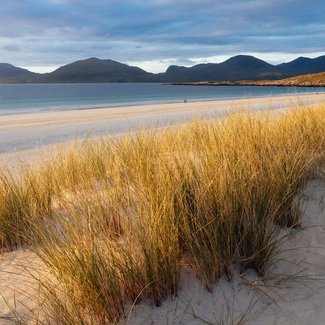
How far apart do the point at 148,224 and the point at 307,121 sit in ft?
12.2

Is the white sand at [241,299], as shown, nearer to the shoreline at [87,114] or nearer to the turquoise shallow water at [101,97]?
the turquoise shallow water at [101,97]

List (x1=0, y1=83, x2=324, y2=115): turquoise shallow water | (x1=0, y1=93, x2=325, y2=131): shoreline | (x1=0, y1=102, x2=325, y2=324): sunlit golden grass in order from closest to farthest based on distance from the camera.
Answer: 1. (x1=0, y1=102, x2=325, y2=324): sunlit golden grass
2. (x1=0, y1=93, x2=325, y2=131): shoreline
3. (x1=0, y1=83, x2=324, y2=115): turquoise shallow water

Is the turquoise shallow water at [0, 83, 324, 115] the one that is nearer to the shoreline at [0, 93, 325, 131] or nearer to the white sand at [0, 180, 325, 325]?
the shoreline at [0, 93, 325, 131]

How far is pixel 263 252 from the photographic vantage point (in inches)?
85.7

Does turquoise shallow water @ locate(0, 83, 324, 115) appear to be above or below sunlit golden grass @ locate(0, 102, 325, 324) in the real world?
below

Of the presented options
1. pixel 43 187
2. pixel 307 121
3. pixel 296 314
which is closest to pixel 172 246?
pixel 296 314

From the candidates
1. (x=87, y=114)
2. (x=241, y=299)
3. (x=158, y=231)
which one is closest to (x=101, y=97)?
(x=87, y=114)

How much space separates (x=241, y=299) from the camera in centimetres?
199

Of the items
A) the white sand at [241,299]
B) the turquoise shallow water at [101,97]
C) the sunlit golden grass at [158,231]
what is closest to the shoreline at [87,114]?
the turquoise shallow water at [101,97]

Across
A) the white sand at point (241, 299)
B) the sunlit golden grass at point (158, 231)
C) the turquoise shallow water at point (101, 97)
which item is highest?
the sunlit golden grass at point (158, 231)

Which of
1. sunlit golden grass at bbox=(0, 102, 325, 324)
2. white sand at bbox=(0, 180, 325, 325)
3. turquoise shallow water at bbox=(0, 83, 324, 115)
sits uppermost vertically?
sunlit golden grass at bbox=(0, 102, 325, 324)

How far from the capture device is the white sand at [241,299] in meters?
1.86

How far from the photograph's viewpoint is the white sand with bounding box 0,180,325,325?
1.86 metres

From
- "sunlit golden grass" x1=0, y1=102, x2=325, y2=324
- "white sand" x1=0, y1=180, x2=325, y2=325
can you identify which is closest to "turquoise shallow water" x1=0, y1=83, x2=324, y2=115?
"sunlit golden grass" x1=0, y1=102, x2=325, y2=324
